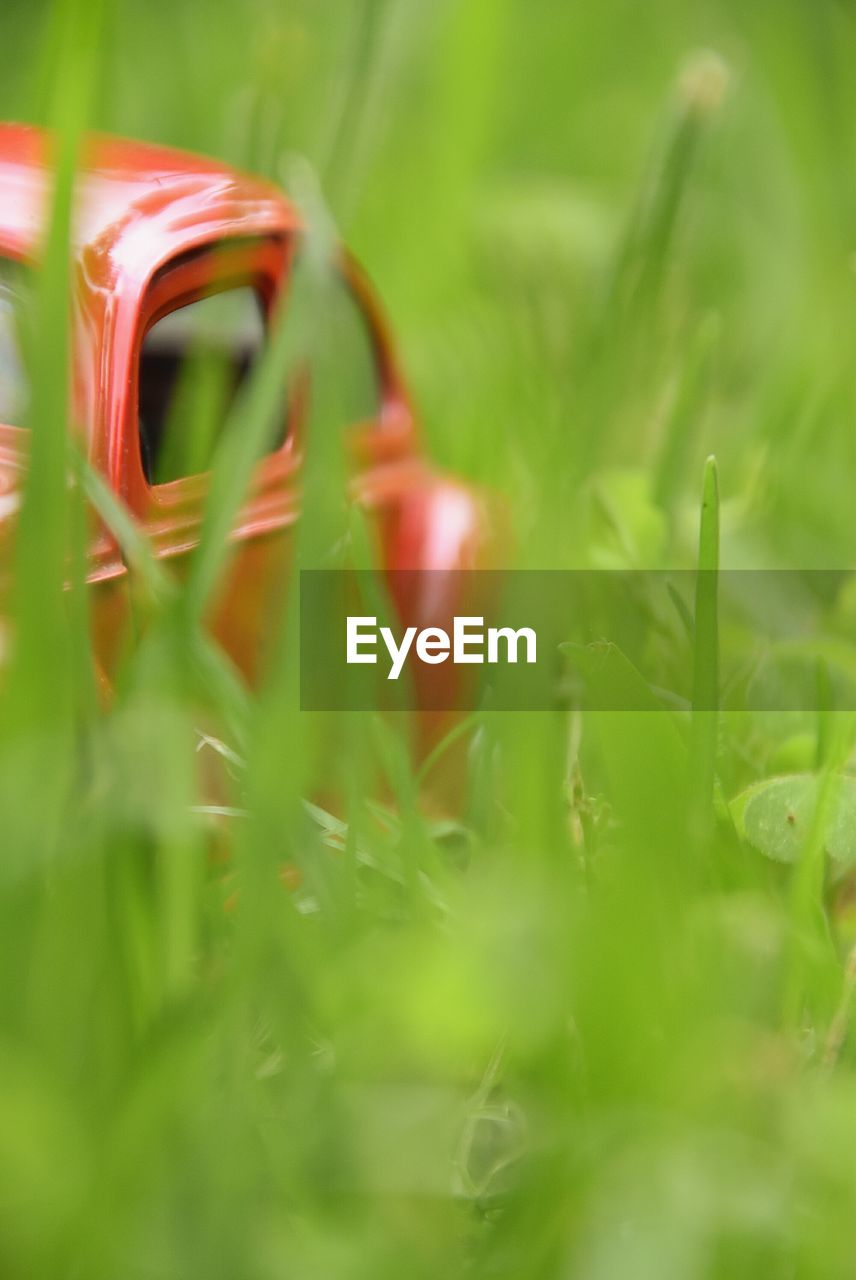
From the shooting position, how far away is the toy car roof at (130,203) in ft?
4.50

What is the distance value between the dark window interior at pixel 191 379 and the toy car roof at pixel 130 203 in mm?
70

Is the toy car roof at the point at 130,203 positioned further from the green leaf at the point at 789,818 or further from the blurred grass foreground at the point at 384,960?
the green leaf at the point at 789,818

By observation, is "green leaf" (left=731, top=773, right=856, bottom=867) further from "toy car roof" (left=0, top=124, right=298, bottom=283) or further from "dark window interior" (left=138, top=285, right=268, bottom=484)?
"toy car roof" (left=0, top=124, right=298, bottom=283)

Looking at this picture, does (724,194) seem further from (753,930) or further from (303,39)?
(753,930)

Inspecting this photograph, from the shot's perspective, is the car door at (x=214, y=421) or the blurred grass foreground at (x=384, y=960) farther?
the car door at (x=214, y=421)

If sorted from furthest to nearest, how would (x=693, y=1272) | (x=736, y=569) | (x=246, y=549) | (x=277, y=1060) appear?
(x=736, y=569), (x=246, y=549), (x=277, y=1060), (x=693, y=1272)

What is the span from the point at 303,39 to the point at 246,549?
207 cm

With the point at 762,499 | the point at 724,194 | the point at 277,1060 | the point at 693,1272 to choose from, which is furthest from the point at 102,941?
the point at 724,194

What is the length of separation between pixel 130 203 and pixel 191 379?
0.56 feet

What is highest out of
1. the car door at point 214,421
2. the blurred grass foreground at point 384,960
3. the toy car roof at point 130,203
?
the toy car roof at point 130,203

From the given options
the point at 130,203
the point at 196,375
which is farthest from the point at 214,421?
the point at 130,203

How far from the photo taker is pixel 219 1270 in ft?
2.72

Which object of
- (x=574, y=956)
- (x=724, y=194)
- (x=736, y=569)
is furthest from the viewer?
(x=724, y=194)

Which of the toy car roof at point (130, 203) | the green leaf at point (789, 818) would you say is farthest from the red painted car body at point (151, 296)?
the green leaf at point (789, 818)
